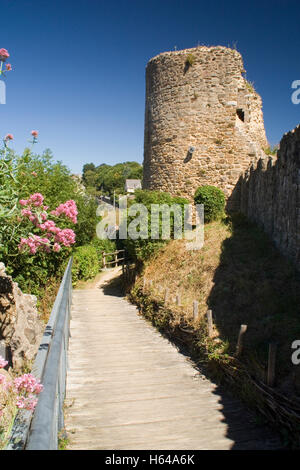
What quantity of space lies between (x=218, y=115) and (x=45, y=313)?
33.7ft

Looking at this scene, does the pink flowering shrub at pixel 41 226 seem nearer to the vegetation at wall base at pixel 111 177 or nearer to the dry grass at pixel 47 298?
the dry grass at pixel 47 298

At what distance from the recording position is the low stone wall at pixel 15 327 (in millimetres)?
7012

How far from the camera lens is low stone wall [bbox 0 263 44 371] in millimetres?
7012

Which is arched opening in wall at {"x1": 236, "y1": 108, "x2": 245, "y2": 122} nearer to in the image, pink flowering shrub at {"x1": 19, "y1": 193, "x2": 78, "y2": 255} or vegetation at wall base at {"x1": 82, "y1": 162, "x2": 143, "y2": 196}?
pink flowering shrub at {"x1": 19, "y1": 193, "x2": 78, "y2": 255}

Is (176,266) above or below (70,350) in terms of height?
above

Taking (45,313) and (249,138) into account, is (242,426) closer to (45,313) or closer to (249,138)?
(45,313)

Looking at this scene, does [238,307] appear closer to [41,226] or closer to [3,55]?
[41,226]

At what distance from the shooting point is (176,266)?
11070 millimetres

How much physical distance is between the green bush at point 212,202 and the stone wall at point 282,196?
2.12 meters

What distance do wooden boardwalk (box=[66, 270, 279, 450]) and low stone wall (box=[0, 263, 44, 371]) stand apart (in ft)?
3.12

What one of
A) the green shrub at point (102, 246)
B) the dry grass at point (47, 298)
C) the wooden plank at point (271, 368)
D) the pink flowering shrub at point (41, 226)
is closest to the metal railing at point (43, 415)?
the pink flowering shrub at point (41, 226)

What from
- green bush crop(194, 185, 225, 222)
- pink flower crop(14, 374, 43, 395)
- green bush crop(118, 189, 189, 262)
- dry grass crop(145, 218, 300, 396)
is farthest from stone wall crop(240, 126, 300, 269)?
pink flower crop(14, 374, 43, 395)

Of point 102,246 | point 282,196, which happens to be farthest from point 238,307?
point 102,246
